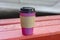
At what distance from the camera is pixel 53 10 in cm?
127

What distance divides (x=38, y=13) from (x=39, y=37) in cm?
50

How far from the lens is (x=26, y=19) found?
72 centimetres

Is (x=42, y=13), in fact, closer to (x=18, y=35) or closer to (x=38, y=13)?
(x=38, y=13)

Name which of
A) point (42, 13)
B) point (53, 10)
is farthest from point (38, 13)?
point (53, 10)

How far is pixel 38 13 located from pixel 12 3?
238 mm

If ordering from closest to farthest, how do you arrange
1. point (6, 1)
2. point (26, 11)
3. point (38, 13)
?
point (26, 11) → point (6, 1) → point (38, 13)

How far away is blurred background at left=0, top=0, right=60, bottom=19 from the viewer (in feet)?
3.71

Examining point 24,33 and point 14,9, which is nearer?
point 24,33

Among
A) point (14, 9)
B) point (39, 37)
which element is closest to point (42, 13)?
point (14, 9)

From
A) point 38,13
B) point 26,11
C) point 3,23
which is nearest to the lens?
point 26,11

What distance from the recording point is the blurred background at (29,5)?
3.71ft

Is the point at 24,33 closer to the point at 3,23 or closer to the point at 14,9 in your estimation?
the point at 3,23

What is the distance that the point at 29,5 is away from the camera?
119 cm

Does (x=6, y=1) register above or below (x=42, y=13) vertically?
above
